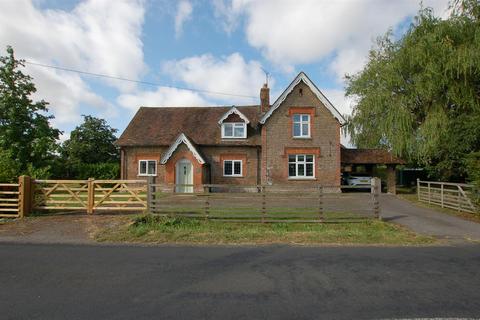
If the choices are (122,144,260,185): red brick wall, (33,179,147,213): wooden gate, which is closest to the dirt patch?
(33,179,147,213): wooden gate

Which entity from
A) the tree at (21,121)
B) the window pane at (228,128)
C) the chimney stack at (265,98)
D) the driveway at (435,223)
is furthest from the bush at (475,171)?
the tree at (21,121)

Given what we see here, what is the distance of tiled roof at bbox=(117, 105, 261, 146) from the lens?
27.3m

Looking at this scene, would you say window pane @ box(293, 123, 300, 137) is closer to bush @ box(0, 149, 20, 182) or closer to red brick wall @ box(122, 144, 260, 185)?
red brick wall @ box(122, 144, 260, 185)

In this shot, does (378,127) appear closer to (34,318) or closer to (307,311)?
(307,311)

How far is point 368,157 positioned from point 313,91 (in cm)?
746

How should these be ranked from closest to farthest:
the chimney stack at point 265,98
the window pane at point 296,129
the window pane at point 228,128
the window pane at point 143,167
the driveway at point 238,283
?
the driveway at point 238,283
the window pane at point 296,129
the window pane at point 228,128
the window pane at point 143,167
the chimney stack at point 265,98

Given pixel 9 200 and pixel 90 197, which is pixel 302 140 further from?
pixel 9 200

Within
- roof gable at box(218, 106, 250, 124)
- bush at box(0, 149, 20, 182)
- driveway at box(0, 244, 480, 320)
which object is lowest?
driveway at box(0, 244, 480, 320)

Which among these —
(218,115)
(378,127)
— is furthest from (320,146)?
(218,115)

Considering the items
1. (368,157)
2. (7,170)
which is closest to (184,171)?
(7,170)

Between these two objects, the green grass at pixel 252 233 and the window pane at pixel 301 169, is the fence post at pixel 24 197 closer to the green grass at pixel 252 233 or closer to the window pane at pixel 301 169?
the green grass at pixel 252 233

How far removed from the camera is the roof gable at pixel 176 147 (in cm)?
2509

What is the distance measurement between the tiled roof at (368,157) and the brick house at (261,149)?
3087 mm

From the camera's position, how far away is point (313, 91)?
85.4 ft
